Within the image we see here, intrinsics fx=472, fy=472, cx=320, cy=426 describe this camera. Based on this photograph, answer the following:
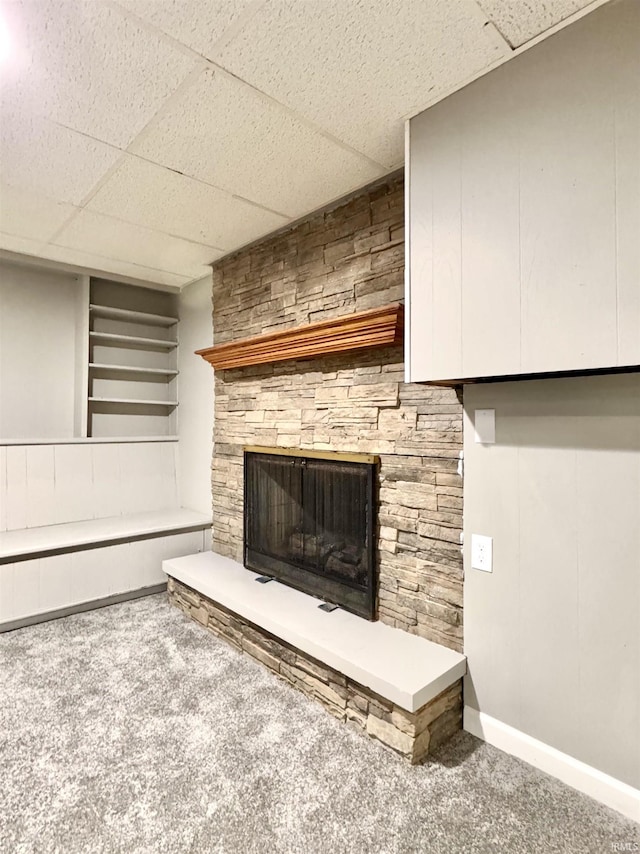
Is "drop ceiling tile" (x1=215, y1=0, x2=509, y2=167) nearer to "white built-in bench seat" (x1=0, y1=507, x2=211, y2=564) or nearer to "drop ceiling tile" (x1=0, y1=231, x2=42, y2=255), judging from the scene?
"drop ceiling tile" (x1=0, y1=231, x2=42, y2=255)

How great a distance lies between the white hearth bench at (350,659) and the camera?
1.80 metres

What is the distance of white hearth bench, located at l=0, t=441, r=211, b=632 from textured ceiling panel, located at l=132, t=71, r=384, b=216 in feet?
7.93

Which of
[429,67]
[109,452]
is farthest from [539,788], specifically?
[109,452]

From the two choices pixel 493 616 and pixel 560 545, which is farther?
pixel 493 616

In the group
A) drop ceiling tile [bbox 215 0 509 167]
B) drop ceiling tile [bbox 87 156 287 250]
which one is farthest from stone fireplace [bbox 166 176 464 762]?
drop ceiling tile [bbox 215 0 509 167]

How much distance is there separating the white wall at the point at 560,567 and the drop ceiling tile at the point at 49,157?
76.4 inches

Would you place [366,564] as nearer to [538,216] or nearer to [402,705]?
[402,705]

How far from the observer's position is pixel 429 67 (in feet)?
5.10

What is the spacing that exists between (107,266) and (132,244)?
0.61 m

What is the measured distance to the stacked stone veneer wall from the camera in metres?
2.12

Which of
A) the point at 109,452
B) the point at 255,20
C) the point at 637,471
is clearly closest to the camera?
the point at 255,20

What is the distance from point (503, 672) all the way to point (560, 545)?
0.58m

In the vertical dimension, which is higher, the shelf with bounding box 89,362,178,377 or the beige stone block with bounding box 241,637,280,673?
the shelf with bounding box 89,362,178,377

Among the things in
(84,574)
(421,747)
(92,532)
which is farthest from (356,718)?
(92,532)
